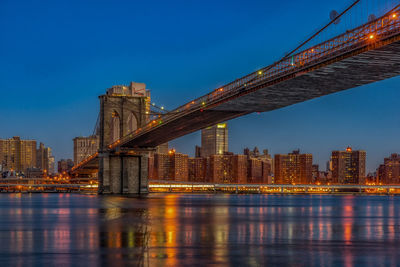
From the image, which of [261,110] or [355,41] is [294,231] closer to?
[355,41]

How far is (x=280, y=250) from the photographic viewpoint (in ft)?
59.5

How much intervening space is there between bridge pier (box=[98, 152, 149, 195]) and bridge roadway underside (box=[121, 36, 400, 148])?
18936mm

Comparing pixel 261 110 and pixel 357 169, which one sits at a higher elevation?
pixel 261 110

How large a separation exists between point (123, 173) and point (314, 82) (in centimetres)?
4552

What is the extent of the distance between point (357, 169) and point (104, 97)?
135880 millimetres

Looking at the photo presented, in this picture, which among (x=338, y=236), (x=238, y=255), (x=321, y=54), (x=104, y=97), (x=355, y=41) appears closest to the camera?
(x=238, y=255)

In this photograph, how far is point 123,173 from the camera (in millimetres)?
77438

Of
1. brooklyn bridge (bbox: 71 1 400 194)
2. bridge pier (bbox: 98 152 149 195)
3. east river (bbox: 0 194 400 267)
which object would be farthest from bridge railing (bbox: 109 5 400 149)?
bridge pier (bbox: 98 152 149 195)

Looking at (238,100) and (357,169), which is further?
(357,169)

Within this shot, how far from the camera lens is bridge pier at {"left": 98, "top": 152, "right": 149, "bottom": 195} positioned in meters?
76.8

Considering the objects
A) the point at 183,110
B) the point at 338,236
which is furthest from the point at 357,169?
the point at 338,236

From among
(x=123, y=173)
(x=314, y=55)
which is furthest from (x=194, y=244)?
(x=123, y=173)

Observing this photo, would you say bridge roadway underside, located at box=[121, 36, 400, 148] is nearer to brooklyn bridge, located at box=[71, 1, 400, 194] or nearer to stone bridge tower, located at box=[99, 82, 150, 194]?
brooklyn bridge, located at box=[71, 1, 400, 194]

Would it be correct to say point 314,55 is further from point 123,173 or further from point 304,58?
point 123,173
